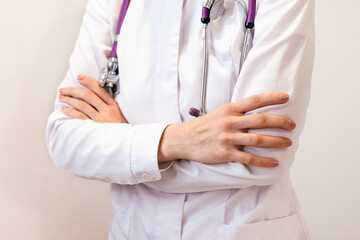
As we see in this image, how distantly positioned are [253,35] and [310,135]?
951 mm

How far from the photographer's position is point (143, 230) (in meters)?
1.18

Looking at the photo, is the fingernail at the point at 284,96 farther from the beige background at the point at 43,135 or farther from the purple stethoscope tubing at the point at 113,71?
the beige background at the point at 43,135

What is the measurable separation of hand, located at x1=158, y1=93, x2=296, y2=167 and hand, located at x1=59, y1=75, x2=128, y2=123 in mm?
236

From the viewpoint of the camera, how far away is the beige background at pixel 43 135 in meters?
1.31

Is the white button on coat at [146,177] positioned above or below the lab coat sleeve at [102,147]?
below

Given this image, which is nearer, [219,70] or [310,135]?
[219,70]

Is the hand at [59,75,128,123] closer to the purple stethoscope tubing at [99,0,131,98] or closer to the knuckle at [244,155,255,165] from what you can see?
the purple stethoscope tubing at [99,0,131,98]

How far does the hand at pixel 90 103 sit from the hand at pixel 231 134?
0.24 meters

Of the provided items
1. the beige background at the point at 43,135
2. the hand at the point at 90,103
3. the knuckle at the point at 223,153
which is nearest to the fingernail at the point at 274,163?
the knuckle at the point at 223,153

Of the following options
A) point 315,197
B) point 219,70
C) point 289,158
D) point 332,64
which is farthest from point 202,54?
point 315,197

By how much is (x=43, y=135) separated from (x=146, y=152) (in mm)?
525

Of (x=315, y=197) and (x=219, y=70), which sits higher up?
(x=219, y=70)

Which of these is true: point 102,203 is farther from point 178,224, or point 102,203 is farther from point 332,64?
point 332,64

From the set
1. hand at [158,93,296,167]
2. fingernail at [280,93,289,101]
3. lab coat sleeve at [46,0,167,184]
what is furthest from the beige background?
fingernail at [280,93,289,101]
